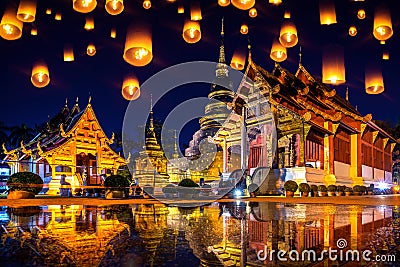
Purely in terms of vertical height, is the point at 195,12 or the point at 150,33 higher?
the point at 195,12

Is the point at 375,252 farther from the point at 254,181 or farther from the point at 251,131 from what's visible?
the point at 251,131

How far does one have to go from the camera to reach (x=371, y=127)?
103ft

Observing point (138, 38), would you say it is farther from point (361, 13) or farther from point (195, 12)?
point (361, 13)

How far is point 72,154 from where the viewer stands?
92.2 ft

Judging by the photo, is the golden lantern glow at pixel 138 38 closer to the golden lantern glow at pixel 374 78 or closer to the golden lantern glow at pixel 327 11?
the golden lantern glow at pixel 327 11

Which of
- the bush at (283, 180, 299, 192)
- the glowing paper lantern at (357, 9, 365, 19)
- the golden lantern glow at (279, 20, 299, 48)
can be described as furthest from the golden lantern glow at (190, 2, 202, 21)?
the bush at (283, 180, 299, 192)

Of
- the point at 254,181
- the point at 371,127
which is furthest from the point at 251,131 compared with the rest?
the point at 371,127

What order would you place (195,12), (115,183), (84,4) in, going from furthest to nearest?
Result: (115,183) < (195,12) < (84,4)

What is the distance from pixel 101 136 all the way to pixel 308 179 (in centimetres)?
1544

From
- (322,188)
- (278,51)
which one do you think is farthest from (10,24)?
(322,188)

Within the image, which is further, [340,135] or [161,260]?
[340,135]

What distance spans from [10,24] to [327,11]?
7612 millimetres

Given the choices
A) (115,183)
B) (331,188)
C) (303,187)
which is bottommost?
(331,188)

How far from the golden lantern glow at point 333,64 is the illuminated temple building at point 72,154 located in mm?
19064
